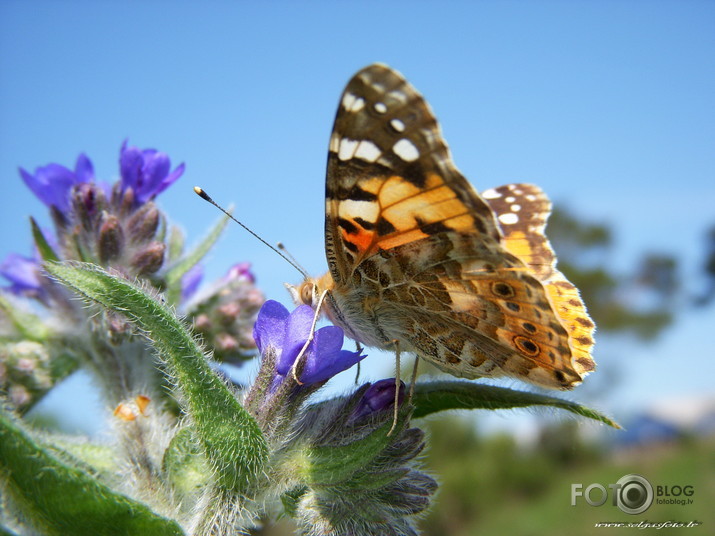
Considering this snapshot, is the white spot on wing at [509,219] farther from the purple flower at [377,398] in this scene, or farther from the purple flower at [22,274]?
the purple flower at [22,274]

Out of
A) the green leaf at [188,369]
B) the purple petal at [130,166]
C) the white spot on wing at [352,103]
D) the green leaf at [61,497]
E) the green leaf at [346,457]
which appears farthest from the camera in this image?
the purple petal at [130,166]

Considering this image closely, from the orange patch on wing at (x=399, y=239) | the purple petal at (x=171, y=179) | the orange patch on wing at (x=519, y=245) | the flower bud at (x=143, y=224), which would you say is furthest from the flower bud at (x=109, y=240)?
the orange patch on wing at (x=519, y=245)

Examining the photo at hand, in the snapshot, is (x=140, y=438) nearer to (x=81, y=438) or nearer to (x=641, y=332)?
(x=81, y=438)

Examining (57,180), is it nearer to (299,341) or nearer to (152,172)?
(152,172)

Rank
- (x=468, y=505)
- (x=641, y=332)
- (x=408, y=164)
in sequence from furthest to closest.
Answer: (x=641, y=332) → (x=468, y=505) → (x=408, y=164)

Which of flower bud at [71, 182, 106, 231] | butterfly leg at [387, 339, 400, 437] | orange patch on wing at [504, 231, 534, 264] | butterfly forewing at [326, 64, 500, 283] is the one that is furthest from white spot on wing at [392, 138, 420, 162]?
flower bud at [71, 182, 106, 231]

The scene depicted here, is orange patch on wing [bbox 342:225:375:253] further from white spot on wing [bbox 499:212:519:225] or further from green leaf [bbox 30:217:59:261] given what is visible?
green leaf [bbox 30:217:59:261]

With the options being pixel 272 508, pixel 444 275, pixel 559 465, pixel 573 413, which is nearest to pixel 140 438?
pixel 272 508
